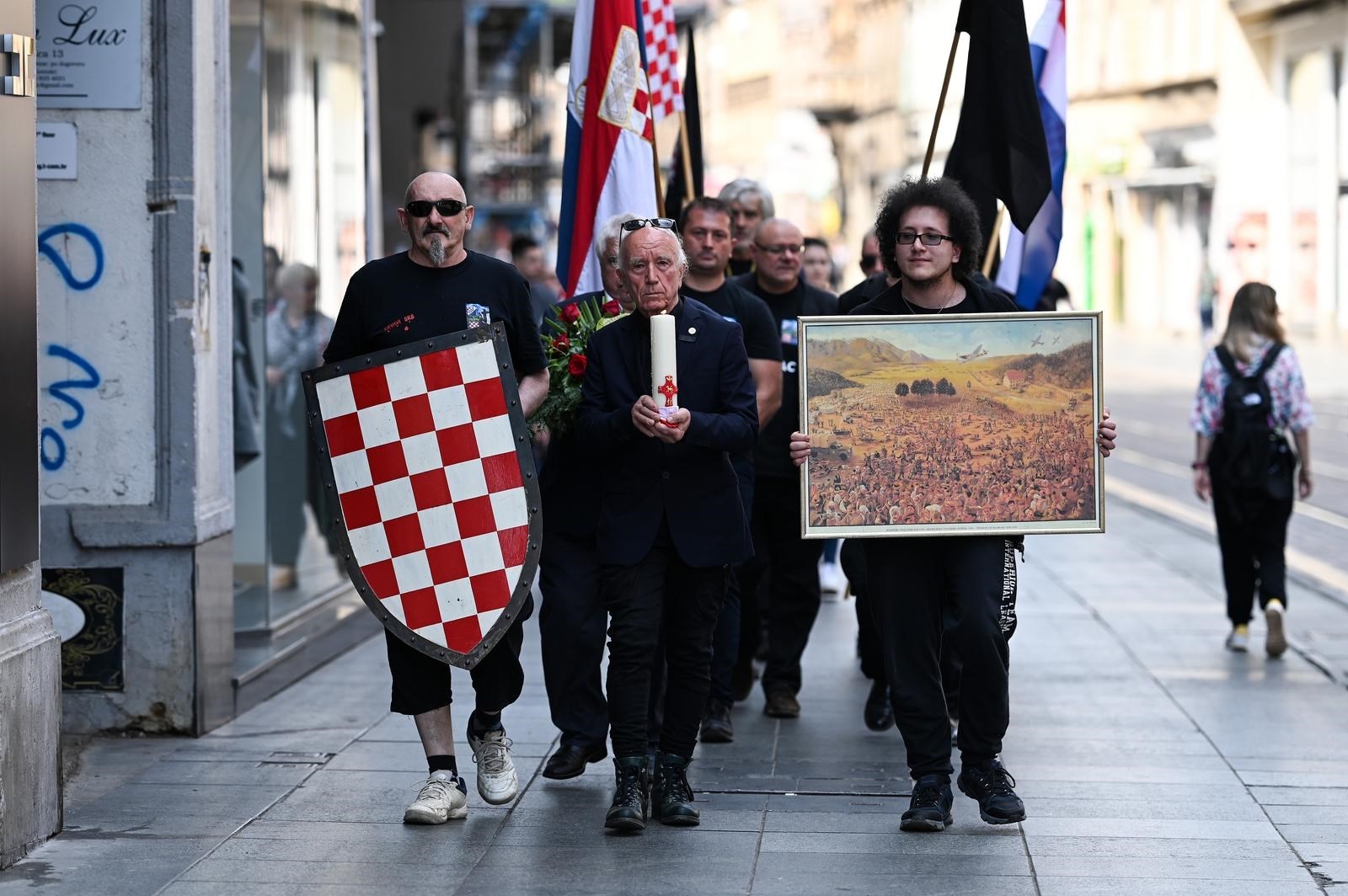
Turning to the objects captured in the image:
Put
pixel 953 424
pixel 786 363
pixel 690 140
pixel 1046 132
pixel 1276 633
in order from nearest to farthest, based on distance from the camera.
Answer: pixel 953 424, pixel 786 363, pixel 1046 132, pixel 1276 633, pixel 690 140

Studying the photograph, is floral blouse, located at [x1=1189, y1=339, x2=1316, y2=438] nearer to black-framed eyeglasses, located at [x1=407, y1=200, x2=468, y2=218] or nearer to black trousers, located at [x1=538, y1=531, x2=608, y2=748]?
black trousers, located at [x1=538, y1=531, x2=608, y2=748]

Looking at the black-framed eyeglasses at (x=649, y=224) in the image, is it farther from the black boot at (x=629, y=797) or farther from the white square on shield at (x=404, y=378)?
the black boot at (x=629, y=797)

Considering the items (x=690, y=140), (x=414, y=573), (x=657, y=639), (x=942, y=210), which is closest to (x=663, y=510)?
(x=657, y=639)

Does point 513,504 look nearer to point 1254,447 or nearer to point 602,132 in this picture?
point 602,132

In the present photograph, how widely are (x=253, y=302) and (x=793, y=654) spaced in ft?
10.3

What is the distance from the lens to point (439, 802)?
605 cm

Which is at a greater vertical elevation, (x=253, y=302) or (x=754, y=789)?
(x=253, y=302)

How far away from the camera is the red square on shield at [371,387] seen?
595cm

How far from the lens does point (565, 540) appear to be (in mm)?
6570

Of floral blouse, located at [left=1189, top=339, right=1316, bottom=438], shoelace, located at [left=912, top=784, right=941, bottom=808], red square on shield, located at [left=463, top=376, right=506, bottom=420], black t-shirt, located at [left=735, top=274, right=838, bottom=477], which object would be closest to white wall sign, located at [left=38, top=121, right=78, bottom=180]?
red square on shield, located at [left=463, top=376, right=506, bottom=420]

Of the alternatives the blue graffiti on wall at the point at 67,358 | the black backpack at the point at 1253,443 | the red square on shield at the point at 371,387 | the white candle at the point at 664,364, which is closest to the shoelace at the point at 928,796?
the white candle at the point at 664,364

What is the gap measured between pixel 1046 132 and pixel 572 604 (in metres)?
3.66

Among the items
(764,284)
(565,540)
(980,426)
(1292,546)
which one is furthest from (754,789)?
(1292,546)

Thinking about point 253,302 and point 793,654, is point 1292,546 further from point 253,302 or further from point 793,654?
point 253,302
